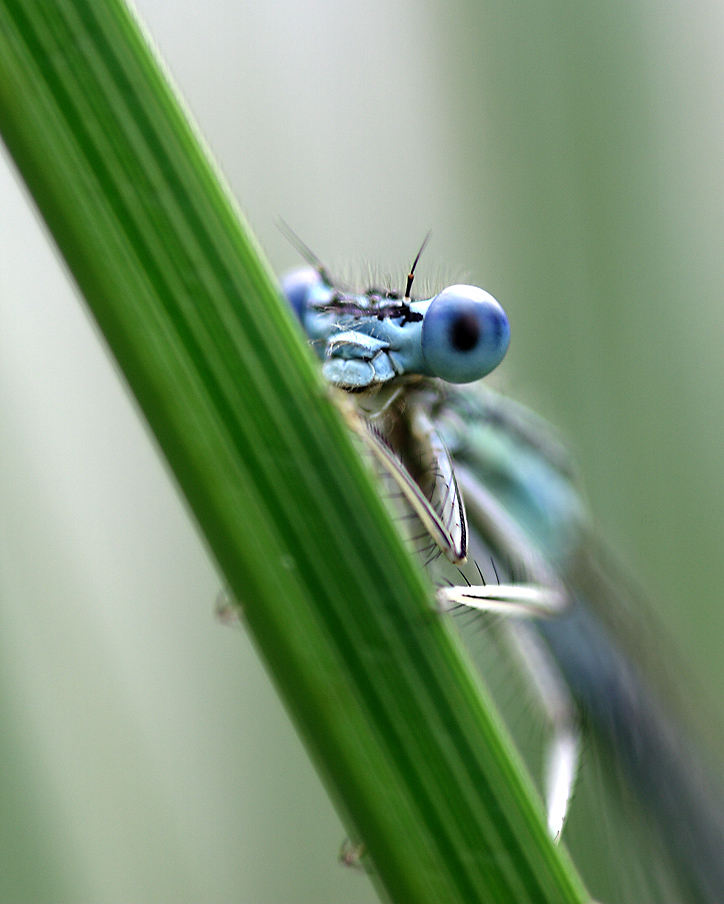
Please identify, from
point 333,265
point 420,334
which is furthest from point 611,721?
point 333,265

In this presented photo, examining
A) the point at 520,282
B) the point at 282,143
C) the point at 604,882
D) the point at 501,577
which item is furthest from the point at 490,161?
the point at 604,882

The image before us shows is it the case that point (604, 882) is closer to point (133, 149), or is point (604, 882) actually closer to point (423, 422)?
point (423, 422)

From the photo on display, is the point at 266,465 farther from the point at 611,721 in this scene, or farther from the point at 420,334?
the point at 611,721

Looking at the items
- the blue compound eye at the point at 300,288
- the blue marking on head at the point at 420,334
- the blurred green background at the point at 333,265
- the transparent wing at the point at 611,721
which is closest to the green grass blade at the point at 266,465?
the blue marking on head at the point at 420,334

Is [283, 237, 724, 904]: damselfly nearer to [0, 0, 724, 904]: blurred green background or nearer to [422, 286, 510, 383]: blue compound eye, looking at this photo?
[422, 286, 510, 383]: blue compound eye

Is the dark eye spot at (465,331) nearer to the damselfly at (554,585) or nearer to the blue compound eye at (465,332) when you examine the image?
the blue compound eye at (465,332)

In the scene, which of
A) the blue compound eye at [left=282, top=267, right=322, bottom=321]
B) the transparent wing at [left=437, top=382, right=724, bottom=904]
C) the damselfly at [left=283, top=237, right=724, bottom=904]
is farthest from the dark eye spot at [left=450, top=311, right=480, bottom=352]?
the blue compound eye at [left=282, top=267, right=322, bottom=321]
